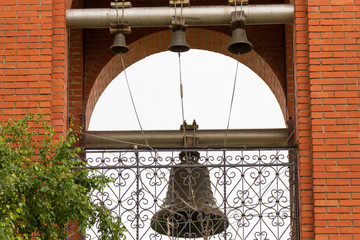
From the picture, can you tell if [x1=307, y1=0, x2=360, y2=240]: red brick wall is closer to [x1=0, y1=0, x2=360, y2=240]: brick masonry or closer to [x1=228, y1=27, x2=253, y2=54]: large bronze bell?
[x1=0, y1=0, x2=360, y2=240]: brick masonry

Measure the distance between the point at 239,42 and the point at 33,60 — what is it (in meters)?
1.96

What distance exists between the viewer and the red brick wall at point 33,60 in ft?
29.0

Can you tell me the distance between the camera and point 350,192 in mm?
8414

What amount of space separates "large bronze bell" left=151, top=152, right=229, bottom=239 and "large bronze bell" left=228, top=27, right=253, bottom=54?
43.2 inches

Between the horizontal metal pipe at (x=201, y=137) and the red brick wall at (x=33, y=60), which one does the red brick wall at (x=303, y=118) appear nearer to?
the horizontal metal pipe at (x=201, y=137)

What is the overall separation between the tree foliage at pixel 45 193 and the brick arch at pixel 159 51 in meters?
3.74

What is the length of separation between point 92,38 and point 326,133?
13.6ft

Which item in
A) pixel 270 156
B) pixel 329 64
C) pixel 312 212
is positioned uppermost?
pixel 329 64

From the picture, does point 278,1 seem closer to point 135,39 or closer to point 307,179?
point 135,39

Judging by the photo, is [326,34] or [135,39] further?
[135,39]

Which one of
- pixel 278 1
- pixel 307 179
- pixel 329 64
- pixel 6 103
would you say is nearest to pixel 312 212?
pixel 307 179

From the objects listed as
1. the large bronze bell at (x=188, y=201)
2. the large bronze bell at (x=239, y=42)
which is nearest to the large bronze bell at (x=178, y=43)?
the large bronze bell at (x=239, y=42)

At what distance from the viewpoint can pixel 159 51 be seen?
38.9 ft

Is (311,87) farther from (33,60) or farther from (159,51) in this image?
(159,51)
